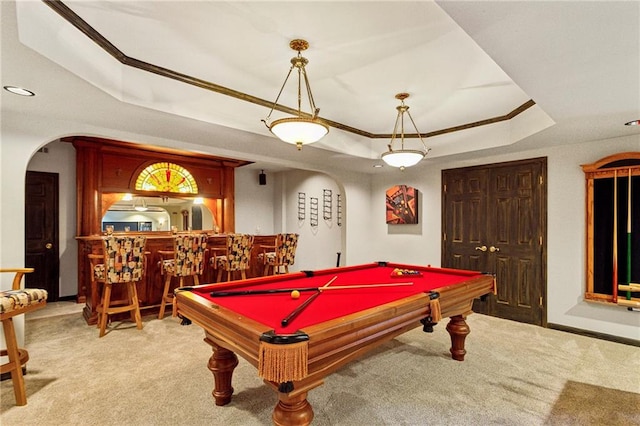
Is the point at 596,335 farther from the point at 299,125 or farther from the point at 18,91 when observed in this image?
the point at 18,91

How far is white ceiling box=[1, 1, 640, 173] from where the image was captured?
1.67m

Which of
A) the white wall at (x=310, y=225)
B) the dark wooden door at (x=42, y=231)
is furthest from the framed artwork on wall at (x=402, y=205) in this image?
the dark wooden door at (x=42, y=231)

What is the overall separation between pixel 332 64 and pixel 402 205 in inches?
135

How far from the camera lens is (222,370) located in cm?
219

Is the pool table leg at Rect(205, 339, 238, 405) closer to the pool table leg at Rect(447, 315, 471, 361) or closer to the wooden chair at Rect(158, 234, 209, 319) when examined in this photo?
the pool table leg at Rect(447, 315, 471, 361)

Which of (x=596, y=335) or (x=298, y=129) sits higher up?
(x=298, y=129)

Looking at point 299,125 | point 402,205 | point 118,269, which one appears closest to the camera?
point 299,125

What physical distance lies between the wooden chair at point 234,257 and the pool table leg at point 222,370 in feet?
7.76

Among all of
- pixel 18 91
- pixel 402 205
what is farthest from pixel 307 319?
pixel 402 205

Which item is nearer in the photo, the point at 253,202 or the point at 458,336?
the point at 458,336

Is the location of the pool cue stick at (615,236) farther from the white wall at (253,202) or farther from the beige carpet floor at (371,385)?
the white wall at (253,202)

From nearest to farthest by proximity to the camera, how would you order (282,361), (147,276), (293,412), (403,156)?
(282,361) → (293,412) → (403,156) → (147,276)

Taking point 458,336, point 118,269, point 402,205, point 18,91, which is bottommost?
point 458,336

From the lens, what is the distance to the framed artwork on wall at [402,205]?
5.44 metres
